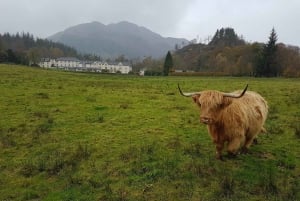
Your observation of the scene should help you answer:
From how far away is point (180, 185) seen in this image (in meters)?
8.84

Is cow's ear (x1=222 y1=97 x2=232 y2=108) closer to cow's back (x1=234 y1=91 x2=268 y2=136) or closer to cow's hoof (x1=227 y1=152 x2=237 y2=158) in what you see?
cow's back (x1=234 y1=91 x2=268 y2=136)

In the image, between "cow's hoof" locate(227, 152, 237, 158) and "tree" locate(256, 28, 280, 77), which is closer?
"cow's hoof" locate(227, 152, 237, 158)

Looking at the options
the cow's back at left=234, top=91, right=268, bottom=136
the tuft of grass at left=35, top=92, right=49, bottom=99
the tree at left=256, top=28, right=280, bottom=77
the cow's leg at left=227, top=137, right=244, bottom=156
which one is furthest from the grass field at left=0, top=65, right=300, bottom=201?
the tree at left=256, top=28, right=280, bottom=77

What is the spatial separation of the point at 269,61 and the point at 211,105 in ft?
202

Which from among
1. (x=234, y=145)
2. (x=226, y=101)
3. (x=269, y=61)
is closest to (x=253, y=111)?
(x=234, y=145)

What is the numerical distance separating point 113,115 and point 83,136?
373 cm

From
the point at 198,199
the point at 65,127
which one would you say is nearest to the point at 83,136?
the point at 65,127

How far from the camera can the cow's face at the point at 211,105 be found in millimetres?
9234

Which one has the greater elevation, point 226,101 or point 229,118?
point 226,101

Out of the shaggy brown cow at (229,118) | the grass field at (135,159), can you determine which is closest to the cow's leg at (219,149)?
the shaggy brown cow at (229,118)

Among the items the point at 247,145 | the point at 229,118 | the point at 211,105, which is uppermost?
the point at 211,105

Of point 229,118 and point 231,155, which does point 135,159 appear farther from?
point 229,118

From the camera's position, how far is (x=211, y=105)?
30.8ft

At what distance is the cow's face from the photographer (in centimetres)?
923
